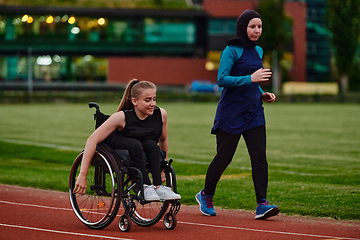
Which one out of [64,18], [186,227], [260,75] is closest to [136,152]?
[186,227]

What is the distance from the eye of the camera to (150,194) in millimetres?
5207

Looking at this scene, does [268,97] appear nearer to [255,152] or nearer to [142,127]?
[255,152]

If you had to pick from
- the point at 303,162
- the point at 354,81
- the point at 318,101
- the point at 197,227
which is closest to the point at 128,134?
the point at 197,227

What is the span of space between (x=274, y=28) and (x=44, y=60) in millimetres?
24347

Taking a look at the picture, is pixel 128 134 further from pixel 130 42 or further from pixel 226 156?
pixel 130 42

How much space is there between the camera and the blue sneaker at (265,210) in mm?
5988

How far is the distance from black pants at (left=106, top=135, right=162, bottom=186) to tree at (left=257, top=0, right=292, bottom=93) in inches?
2180

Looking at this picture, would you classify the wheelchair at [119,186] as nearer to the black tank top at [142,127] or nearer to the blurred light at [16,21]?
the black tank top at [142,127]

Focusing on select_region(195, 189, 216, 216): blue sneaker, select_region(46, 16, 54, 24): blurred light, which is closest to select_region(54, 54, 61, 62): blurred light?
select_region(46, 16, 54, 24): blurred light

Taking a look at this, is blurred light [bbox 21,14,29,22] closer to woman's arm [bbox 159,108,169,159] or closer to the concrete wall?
the concrete wall

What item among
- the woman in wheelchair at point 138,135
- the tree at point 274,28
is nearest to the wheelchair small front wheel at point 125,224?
the woman in wheelchair at point 138,135

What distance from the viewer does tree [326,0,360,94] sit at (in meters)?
29.8

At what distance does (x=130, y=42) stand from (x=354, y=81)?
83.9ft

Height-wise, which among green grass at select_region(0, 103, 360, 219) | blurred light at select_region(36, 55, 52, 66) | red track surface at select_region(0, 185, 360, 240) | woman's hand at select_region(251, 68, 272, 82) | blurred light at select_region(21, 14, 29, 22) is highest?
blurred light at select_region(21, 14, 29, 22)
